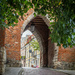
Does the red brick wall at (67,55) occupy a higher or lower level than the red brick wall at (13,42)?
lower

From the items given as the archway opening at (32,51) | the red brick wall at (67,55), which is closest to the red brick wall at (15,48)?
the red brick wall at (67,55)

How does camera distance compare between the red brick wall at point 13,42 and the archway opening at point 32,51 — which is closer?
the red brick wall at point 13,42

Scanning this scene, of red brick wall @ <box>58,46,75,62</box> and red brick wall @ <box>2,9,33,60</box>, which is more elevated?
red brick wall @ <box>2,9,33,60</box>

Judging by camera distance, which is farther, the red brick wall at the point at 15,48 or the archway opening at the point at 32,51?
the archway opening at the point at 32,51

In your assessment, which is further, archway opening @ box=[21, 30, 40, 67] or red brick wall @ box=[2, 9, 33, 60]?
archway opening @ box=[21, 30, 40, 67]

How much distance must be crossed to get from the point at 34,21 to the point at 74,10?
1122 centimetres

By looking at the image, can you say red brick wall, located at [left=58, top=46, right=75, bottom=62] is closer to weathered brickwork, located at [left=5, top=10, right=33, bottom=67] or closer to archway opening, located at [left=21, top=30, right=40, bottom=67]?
weathered brickwork, located at [left=5, top=10, right=33, bottom=67]

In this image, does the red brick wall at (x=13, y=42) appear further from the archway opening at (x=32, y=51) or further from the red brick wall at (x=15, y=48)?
the archway opening at (x=32, y=51)

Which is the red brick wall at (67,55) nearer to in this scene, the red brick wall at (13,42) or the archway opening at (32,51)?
the red brick wall at (13,42)

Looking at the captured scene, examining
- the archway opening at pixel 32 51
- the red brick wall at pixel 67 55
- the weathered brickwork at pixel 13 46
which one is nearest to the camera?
the weathered brickwork at pixel 13 46

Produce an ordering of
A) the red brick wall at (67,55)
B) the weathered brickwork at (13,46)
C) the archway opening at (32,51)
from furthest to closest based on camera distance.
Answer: the archway opening at (32,51) → the red brick wall at (67,55) → the weathered brickwork at (13,46)

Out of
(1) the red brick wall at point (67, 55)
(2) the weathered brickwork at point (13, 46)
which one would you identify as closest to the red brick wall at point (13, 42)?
(2) the weathered brickwork at point (13, 46)

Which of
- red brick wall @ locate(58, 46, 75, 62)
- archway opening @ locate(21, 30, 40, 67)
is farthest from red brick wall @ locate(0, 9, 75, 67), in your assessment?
archway opening @ locate(21, 30, 40, 67)

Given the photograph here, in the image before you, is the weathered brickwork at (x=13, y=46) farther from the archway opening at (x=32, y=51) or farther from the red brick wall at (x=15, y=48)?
the archway opening at (x=32, y=51)
